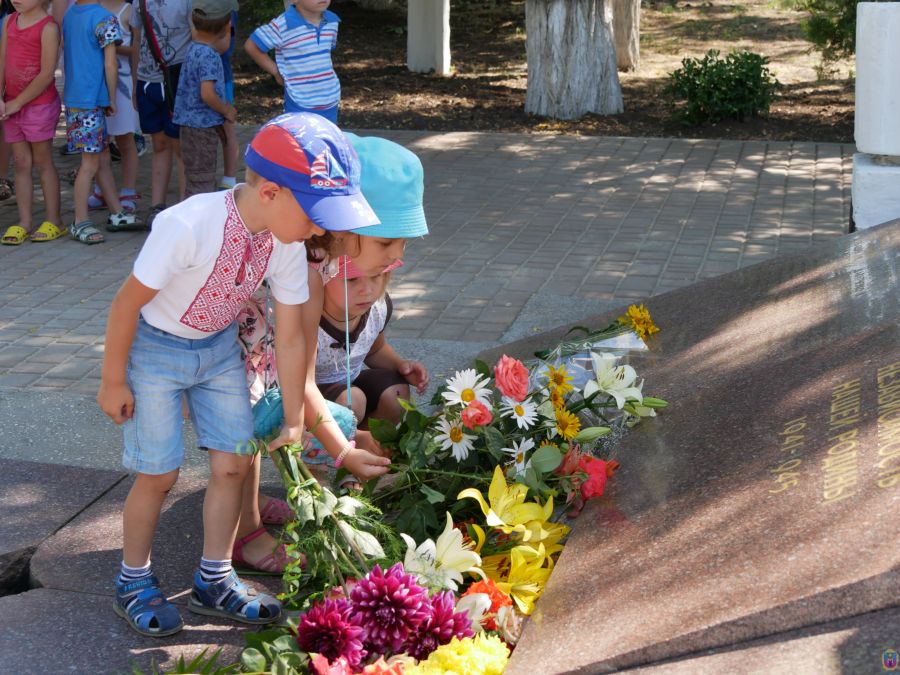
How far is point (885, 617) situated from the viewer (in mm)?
2053

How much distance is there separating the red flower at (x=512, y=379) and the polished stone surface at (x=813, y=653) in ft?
3.73

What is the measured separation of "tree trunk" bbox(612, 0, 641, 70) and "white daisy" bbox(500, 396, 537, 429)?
10701mm

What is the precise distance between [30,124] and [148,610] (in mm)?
5015

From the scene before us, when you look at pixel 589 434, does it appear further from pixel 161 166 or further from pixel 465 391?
pixel 161 166

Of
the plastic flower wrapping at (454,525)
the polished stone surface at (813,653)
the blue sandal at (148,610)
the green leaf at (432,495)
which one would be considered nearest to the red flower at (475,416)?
the plastic flower wrapping at (454,525)

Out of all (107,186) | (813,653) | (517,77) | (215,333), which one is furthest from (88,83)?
(517,77)

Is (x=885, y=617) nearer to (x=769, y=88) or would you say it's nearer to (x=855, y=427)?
(x=855, y=427)

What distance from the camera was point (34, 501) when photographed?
3.68 meters

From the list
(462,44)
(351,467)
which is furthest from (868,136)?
(462,44)

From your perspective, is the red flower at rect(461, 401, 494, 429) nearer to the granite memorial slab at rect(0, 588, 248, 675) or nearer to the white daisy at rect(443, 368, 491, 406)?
the white daisy at rect(443, 368, 491, 406)

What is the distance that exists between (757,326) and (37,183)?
668cm

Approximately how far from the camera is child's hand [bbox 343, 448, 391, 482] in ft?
9.89

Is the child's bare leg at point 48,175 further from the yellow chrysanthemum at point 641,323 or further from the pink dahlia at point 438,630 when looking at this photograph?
the pink dahlia at point 438,630

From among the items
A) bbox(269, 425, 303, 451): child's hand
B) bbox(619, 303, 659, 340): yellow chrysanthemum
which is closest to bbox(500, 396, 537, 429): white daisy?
bbox(269, 425, 303, 451): child's hand
